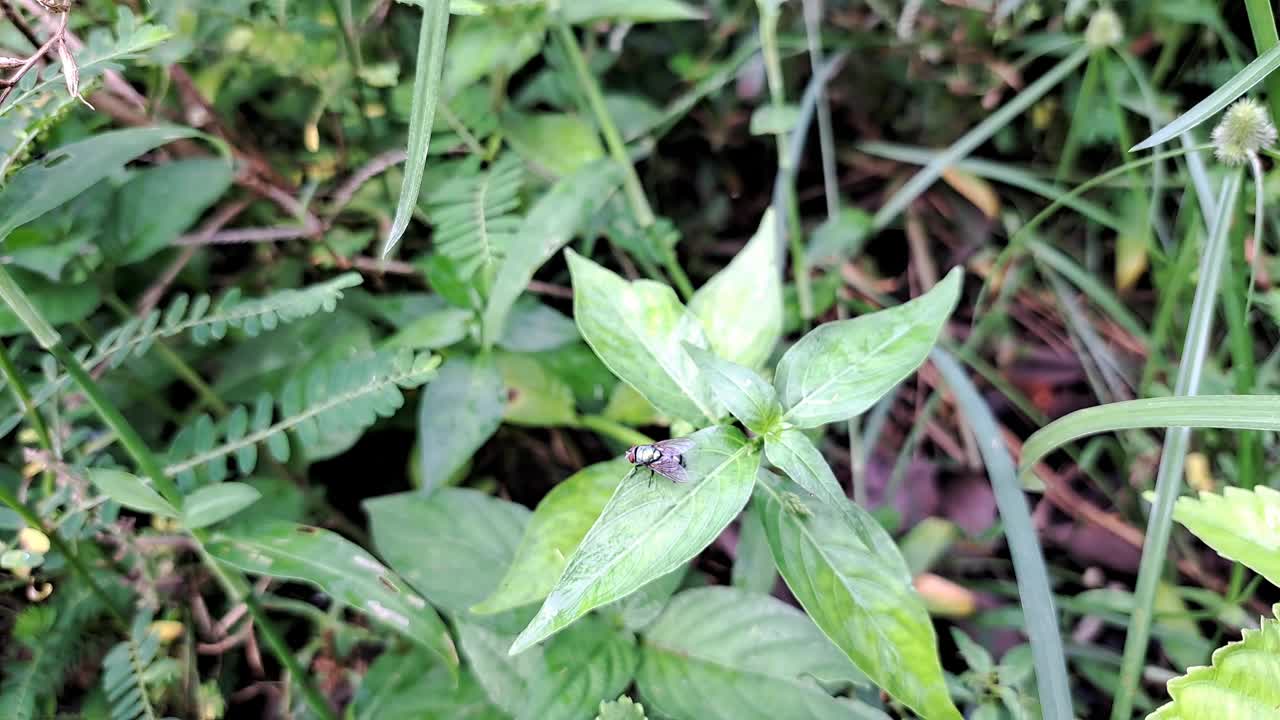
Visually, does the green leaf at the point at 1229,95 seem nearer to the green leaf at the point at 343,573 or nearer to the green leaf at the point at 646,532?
the green leaf at the point at 646,532

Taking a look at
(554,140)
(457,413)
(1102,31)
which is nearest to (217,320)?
(457,413)

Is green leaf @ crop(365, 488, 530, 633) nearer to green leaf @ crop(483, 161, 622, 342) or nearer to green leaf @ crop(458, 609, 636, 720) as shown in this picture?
green leaf @ crop(458, 609, 636, 720)

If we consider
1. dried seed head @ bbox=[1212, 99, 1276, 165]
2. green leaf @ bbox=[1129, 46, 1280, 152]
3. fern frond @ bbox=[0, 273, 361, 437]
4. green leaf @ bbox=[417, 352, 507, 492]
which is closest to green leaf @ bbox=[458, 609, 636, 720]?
green leaf @ bbox=[417, 352, 507, 492]

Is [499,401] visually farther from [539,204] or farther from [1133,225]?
[1133,225]

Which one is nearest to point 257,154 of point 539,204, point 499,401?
point 539,204

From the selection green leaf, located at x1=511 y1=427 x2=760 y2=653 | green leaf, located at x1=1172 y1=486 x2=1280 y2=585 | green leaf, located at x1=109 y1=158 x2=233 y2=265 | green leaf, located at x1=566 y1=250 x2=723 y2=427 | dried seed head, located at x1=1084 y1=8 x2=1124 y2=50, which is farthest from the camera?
dried seed head, located at x1=1084 y1=8 x2=1124 y2=50

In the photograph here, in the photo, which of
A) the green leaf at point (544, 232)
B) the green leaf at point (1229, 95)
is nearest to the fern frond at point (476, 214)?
the green leaf at point (544, 232)
